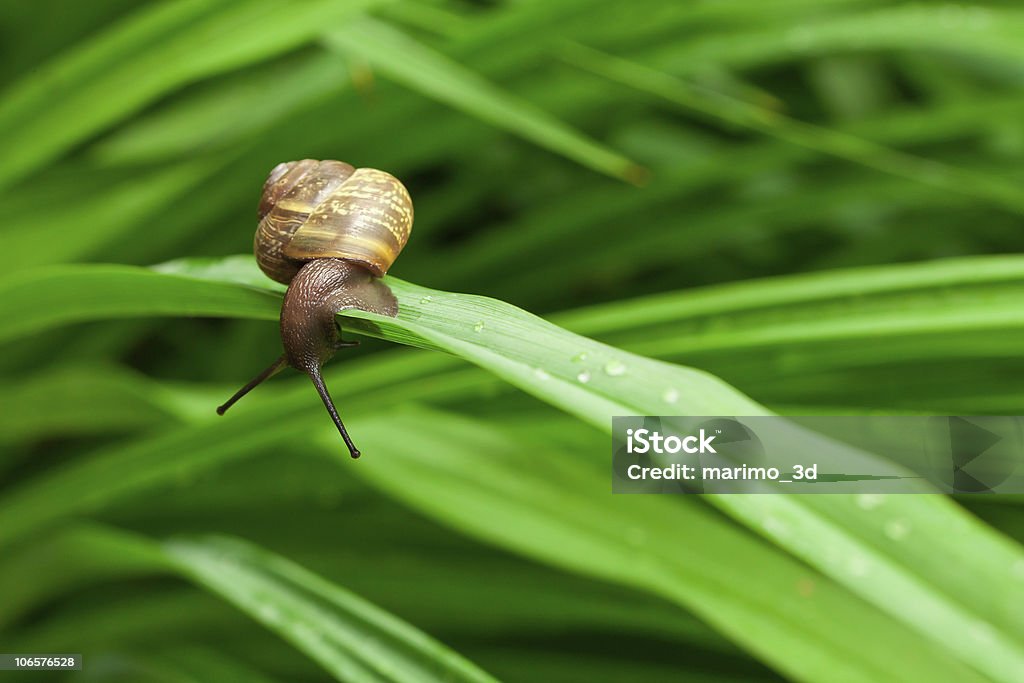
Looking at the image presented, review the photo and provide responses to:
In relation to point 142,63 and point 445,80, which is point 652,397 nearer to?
point 445,80

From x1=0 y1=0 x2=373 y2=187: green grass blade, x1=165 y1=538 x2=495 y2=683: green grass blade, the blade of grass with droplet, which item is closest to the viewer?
the blade of grass with droplet

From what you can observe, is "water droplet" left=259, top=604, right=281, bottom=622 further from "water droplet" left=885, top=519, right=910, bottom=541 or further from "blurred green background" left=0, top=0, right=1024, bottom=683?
"water droplet" left=885, top=519, right=910, bottom=541


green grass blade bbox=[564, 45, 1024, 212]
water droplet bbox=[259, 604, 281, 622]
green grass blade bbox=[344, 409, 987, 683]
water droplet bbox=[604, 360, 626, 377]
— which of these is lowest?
water droplet bbox=[259, 604, 281, 622]

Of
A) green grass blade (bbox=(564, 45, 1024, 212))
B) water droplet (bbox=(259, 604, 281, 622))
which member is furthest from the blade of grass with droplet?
green grass blade (bbox=(564, 45, 1024, 212))

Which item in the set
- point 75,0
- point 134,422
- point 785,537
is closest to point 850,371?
point 785,537

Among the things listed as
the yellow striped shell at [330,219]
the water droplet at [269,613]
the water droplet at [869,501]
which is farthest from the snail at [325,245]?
the water droplet at [869,501]

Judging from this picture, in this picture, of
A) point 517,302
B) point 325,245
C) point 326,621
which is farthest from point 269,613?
point 517,302
